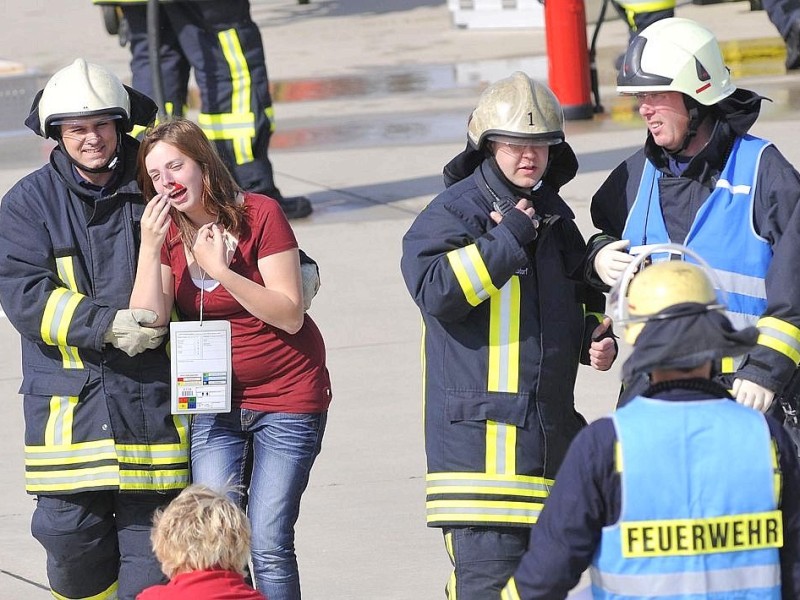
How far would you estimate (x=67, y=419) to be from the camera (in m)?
4.27

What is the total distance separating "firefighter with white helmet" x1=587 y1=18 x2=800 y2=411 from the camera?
12.7ft

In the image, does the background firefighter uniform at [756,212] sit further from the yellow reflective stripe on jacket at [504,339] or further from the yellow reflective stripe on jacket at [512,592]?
the yellow reflective stripe on jacket at [512,592]

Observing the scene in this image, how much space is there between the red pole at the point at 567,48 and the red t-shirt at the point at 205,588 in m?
8.59

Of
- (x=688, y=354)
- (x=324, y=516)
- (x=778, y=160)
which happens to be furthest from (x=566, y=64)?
(x=688, y=354)

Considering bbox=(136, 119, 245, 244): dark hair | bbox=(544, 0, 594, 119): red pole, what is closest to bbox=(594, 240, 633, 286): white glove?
bbox=(136, 119, 245, 244): dark hair

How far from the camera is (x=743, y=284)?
13.1 ft

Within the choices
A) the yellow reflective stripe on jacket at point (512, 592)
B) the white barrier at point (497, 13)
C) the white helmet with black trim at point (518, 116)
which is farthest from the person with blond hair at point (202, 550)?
the white barrier at point (497, 13)

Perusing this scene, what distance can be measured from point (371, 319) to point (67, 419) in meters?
3.62

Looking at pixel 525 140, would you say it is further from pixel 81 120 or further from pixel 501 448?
pixel 81 120

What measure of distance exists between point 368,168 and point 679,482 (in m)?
8.25

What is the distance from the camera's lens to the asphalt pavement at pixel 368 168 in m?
5.47

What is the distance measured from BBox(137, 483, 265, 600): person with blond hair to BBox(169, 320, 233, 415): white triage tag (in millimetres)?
810

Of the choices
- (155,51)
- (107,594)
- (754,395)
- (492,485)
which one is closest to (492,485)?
(492,485)

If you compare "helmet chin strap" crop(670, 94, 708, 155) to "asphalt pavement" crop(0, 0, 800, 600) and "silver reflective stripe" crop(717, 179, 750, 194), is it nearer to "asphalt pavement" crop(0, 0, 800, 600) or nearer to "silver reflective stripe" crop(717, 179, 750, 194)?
"silver reflective stripe" crop(717, 179, 750, 194)
